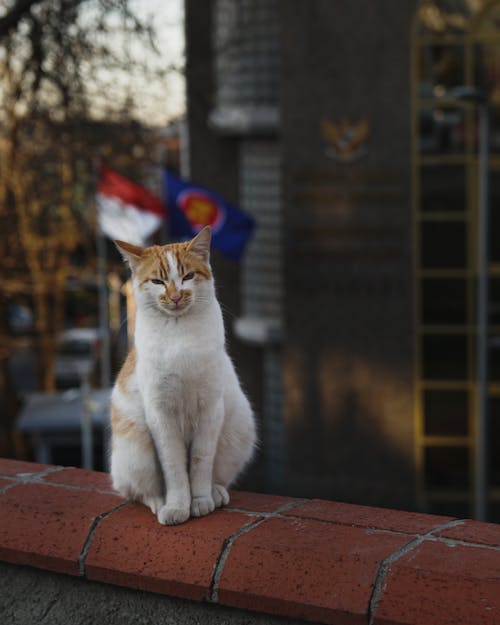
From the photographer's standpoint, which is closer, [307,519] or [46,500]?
[307,519]

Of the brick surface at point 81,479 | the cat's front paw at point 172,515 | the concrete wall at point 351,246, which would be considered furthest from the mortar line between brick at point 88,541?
the concrete wall at point 351,246

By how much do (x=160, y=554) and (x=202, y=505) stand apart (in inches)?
14.9

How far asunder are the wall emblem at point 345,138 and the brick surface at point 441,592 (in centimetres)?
1396

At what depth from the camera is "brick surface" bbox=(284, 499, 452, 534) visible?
95.0 inches

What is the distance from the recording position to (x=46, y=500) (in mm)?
2682

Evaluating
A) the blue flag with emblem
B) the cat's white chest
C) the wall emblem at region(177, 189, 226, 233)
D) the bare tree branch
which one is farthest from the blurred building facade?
the cat's white chest

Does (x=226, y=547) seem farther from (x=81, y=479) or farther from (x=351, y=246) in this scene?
(x=351, y=246)

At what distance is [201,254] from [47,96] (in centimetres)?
1057

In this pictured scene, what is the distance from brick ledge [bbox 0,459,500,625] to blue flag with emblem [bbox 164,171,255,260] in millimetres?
11840

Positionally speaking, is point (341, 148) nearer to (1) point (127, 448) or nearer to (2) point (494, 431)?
(2) point (494, 431)

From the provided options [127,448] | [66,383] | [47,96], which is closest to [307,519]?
[127,448]

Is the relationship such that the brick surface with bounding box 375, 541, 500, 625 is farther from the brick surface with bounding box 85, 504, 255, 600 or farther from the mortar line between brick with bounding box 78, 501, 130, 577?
the mortar line between brick with bounding box 78, 501, 130, 577

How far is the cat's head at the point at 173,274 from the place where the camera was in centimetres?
277

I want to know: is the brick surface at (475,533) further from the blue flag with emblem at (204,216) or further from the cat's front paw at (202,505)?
the blue flag with emblem at (204,216)
